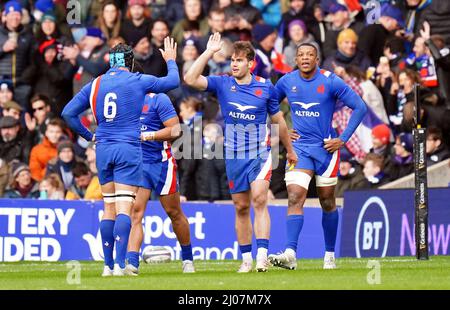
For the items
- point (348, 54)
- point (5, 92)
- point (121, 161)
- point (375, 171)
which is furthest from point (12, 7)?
point (121, 161)

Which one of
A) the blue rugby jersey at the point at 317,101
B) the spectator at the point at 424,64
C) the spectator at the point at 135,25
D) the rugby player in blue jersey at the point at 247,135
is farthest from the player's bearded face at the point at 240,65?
the spectator at the point at 135,25

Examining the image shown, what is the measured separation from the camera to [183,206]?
24750 millimetres

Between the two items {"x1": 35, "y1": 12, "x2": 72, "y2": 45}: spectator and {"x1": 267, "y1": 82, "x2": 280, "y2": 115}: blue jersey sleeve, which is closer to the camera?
{"x1": 267, "y1": 82, "x2": 280, "y2": 115}: blue jersey sleeve

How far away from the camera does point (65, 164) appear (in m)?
27.1

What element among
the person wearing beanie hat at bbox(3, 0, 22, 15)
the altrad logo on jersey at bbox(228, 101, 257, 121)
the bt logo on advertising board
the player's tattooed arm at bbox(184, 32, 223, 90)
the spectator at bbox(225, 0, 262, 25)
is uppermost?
the person wearing beanie hat at bbox(3, 0, 22, 15)

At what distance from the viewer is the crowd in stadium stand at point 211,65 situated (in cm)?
2558

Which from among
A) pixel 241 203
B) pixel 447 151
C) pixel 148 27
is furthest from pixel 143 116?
pixel 148 27

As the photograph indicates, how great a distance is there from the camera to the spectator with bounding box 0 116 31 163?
28094mm

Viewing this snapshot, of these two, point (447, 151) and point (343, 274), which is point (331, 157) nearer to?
point (343, 274)

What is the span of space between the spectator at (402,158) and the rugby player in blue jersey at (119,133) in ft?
29.5

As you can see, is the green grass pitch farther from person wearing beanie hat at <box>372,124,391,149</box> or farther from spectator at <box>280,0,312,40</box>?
spectator at <box>280,0,312,40</box>

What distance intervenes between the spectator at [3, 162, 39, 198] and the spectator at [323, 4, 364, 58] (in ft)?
19.6

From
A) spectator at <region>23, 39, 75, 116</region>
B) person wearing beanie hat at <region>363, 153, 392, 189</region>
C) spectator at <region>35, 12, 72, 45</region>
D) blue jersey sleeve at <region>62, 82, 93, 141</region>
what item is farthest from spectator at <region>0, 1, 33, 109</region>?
blue jersey sleeve at <region>62, 82, 93, 141</region>

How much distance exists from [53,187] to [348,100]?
938 cm
